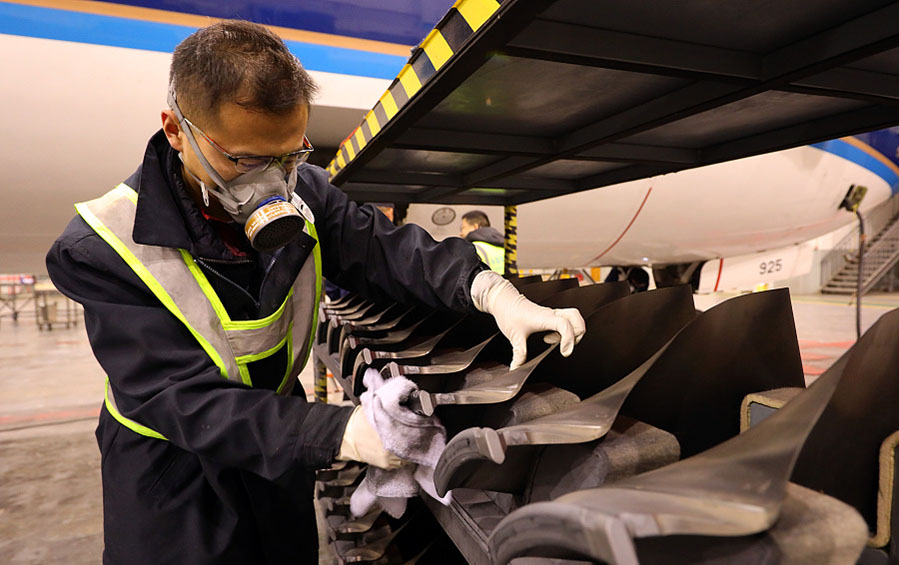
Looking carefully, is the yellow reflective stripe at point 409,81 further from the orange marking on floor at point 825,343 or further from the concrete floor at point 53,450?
the orange marking on floor at point 825,343

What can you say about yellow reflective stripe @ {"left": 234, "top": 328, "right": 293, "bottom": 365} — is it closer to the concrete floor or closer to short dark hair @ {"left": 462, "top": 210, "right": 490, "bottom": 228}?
the concrete floor

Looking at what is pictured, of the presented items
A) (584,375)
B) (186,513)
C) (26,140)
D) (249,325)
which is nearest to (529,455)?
(584,375)

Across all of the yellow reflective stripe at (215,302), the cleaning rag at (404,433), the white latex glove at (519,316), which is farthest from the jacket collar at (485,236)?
the cleaning rag at (404,433)

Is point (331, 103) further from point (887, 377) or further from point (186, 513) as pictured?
point (887, 377)

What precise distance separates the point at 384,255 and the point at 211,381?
1.57ft

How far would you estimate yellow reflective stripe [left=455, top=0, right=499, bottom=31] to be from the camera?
753 millimetres

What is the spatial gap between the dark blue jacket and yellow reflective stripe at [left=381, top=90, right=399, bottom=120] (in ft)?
0.73

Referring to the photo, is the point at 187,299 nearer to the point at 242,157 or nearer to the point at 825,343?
the point at 242,157

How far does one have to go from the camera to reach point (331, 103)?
275 cm

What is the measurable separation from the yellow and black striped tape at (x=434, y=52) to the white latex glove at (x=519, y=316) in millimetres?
393

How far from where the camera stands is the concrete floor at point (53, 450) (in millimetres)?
2133

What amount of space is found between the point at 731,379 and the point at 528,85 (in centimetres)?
77

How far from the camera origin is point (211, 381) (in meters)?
0.80

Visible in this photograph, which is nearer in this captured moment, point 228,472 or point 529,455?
point 529,455
